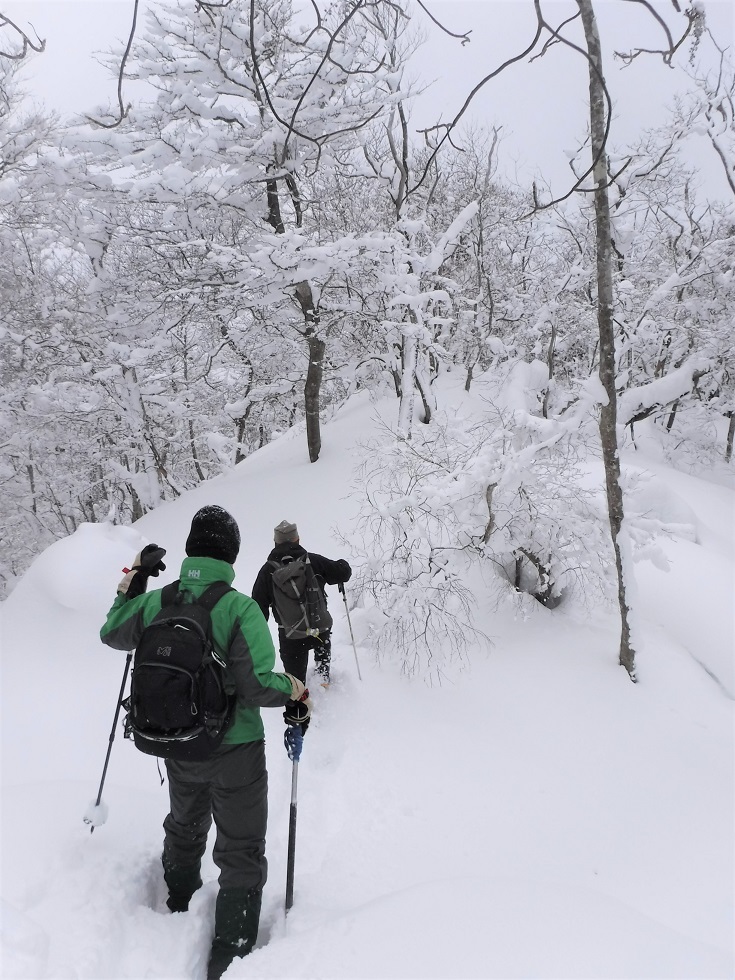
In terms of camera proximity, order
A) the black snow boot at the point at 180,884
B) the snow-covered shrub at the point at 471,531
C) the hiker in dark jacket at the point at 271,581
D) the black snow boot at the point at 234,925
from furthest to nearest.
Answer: the snow-covered shrub at the point at 471,531 < the hiker in dark jacket at the point at 271,581 < the black snow boot at the point at 180,884 < the black snow boot at the point at 234,925

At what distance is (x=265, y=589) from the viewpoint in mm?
4828

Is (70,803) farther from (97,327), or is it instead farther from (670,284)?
(97,327)

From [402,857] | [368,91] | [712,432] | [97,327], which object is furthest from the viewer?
[712,432]

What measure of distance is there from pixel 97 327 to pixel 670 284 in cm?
1224

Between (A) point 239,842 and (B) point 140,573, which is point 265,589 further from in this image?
(A) point 239,842

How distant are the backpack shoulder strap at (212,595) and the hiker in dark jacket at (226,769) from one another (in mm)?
21

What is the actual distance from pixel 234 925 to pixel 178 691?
1153 mm

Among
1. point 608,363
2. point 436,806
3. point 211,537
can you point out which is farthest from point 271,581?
point 608,363

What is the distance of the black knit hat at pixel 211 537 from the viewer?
2688mm

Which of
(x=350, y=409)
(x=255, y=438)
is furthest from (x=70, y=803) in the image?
(x=255, y=438)

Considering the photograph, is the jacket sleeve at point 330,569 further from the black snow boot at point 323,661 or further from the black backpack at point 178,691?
the black backpack at point 178,691

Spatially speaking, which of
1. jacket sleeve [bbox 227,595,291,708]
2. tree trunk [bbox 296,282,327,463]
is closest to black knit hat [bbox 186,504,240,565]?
jacket sleeve [bbox 227,595,291,708]

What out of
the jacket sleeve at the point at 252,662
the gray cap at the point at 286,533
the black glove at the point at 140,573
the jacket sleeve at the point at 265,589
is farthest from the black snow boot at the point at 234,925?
the gray cap at the point at 286,533

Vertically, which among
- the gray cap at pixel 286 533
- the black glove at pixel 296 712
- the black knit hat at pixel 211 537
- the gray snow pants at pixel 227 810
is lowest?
the gray snow pants at pixel 227 810
